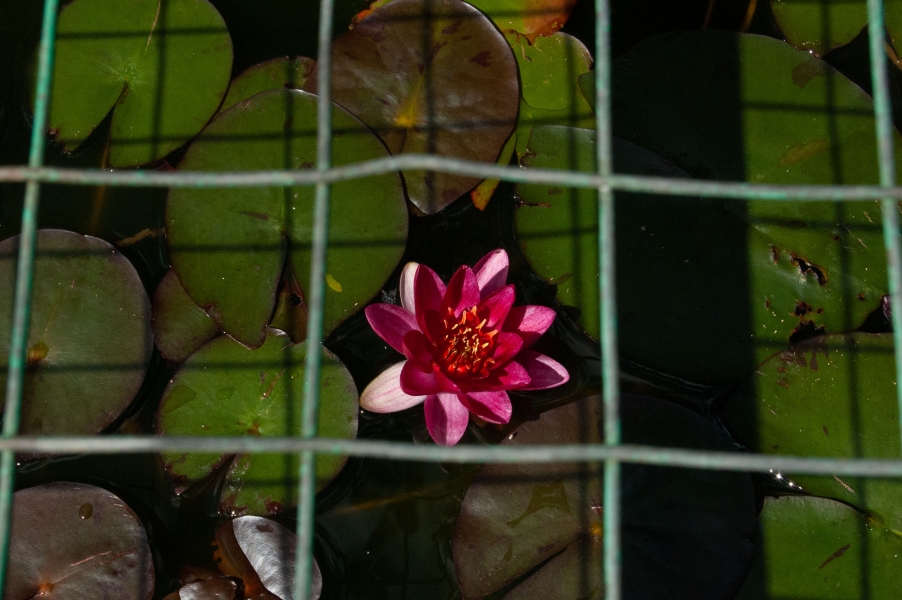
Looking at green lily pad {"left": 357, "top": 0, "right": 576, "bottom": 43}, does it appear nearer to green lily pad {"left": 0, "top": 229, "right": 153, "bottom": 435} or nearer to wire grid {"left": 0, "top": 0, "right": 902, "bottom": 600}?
wire grid {"left": 0, "top": 0, "right": 902, "bottom": 600}

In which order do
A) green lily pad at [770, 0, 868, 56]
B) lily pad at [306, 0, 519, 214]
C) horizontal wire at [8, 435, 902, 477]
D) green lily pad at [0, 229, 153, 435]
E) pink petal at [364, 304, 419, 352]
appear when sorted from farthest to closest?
green lily pad at [770, 0, 868, 56]
lily pad at [306, 0, 519, 214]
green lily pad at [0, 229, 153, 435]
pink petal at [364, 304, 419, 352]
horizontal wire at [8, 435, 902, 477]

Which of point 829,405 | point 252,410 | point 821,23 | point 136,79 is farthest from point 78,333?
point 821,23

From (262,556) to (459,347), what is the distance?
843 millimetres

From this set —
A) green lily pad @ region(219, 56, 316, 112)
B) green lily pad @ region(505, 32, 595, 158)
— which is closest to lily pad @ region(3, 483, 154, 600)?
green lily pad @ region(219, 56, 316, 112)

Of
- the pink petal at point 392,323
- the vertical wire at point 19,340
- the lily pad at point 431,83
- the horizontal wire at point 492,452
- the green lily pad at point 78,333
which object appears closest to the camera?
the horizontal wire at point 492,452

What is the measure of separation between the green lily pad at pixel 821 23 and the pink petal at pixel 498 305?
1341 mm

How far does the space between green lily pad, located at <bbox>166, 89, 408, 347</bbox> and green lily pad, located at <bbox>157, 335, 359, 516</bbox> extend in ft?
0.30

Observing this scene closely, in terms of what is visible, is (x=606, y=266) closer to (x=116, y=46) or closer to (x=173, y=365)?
(x=173, y=365)

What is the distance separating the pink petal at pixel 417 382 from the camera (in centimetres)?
155

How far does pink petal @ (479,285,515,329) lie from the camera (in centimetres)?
162

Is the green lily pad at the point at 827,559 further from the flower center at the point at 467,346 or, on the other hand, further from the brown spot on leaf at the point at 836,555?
the flower center at the point at 467,346

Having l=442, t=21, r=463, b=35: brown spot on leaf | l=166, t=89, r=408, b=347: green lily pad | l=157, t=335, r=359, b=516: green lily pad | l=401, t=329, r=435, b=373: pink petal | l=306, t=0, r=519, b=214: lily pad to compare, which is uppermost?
l=442, t=21, r=463, b=35: brown spot on leaf

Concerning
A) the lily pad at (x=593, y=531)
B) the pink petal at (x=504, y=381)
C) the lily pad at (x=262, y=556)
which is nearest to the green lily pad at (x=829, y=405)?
the lily pad at (x=593, y=531)

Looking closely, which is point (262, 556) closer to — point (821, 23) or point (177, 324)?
point (177, 324)
